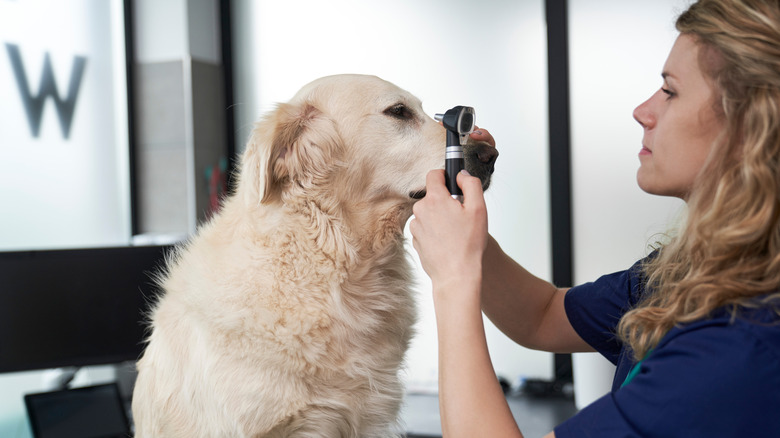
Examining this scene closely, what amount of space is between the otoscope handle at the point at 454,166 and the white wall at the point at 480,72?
174cm

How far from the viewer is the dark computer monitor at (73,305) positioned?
1993 millimetres

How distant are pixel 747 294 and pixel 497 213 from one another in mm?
2174

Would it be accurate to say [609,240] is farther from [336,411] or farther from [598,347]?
[336,411]

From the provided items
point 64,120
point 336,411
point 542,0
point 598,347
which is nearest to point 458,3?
point 542,0

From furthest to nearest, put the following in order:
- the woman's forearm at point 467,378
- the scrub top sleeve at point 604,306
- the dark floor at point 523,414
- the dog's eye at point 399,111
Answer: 1. the dark floor at point 523,414
2. the dog's eye at point 399,111
3. the scrub top sleeve at point 604,306
4. the woman's forearm at point 467,378

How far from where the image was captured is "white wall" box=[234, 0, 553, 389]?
2871mm

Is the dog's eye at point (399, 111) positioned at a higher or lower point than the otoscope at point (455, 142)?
higher

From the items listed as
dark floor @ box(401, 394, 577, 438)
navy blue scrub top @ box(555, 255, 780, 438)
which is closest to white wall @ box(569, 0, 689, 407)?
dark floor @ box(401, 394, 577, 438)

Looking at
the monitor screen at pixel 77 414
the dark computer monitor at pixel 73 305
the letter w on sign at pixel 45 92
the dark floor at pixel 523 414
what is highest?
the letter w on sign at pixel 45 92

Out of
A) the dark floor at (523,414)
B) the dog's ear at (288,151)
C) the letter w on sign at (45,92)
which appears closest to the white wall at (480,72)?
the dark floor at (523,414)

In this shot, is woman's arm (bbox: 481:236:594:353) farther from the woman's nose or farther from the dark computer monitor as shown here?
the dark computer monitor

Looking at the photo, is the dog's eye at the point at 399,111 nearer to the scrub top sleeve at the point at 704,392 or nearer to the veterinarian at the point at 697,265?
the veterinarian at the point at 697,265

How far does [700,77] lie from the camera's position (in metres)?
0.81

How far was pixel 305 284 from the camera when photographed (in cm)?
115
